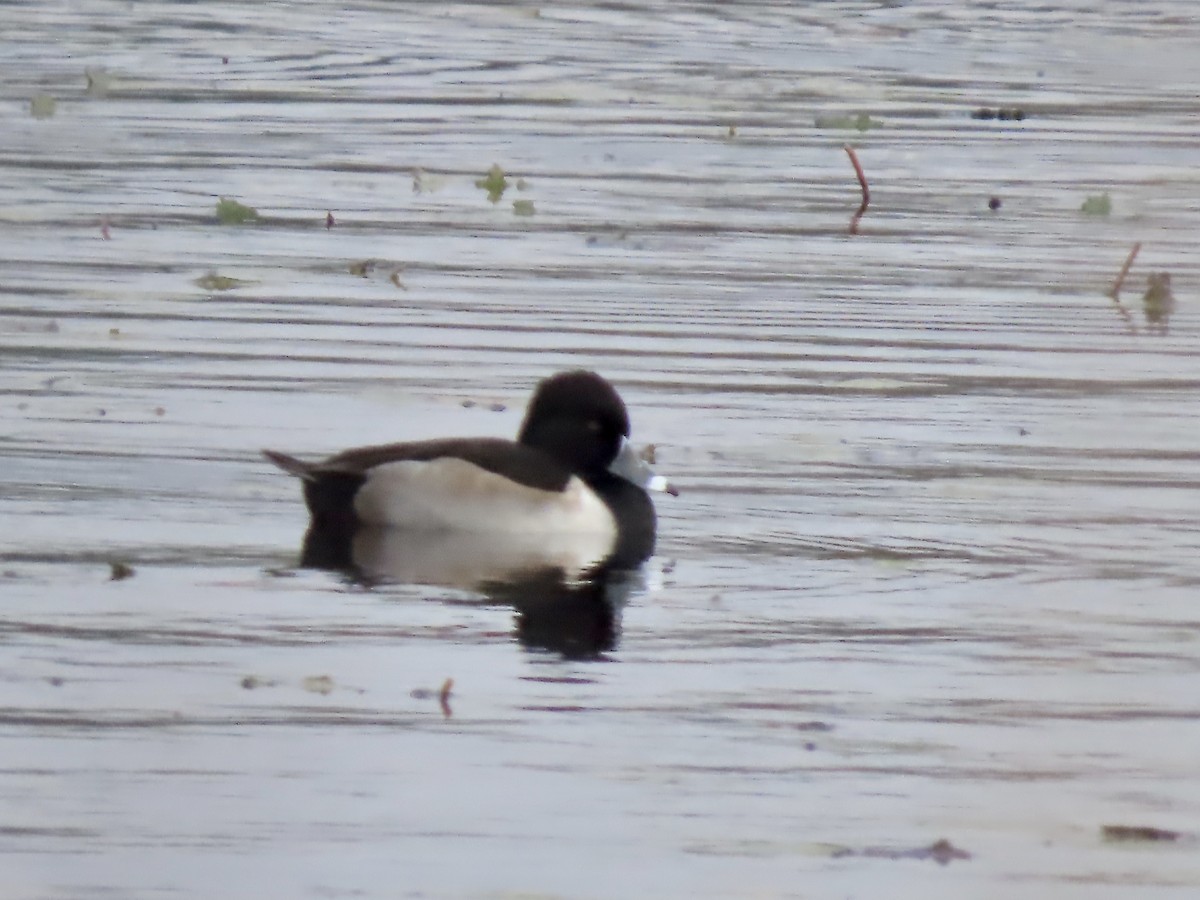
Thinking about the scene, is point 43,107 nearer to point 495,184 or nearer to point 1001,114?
point 495,184

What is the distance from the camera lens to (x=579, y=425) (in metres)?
11.3

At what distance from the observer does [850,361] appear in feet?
46.8

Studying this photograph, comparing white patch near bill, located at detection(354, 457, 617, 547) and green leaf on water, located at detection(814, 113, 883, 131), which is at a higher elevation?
green leaf on water, located at detection(814, 113, 883, 131)

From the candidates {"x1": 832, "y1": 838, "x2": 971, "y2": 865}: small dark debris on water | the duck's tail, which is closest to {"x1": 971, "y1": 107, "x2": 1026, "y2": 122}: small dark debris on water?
the duck's tail

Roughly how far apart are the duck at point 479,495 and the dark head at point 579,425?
0.07ft

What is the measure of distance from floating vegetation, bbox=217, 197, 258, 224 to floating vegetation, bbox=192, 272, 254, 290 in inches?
74.4

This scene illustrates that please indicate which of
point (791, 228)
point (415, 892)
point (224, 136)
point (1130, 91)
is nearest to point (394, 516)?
point (415, 892)

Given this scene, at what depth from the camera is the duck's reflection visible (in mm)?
9695

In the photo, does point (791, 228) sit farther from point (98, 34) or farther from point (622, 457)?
point (98, 34)

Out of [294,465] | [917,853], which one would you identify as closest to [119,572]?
[294,465]

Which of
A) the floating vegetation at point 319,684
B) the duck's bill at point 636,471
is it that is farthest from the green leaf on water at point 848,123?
the floating vegetation at point 319,684

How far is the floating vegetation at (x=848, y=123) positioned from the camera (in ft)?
74.9

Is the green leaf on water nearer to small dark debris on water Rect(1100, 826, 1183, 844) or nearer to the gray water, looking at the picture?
the gray water

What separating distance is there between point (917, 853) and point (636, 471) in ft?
14.0
